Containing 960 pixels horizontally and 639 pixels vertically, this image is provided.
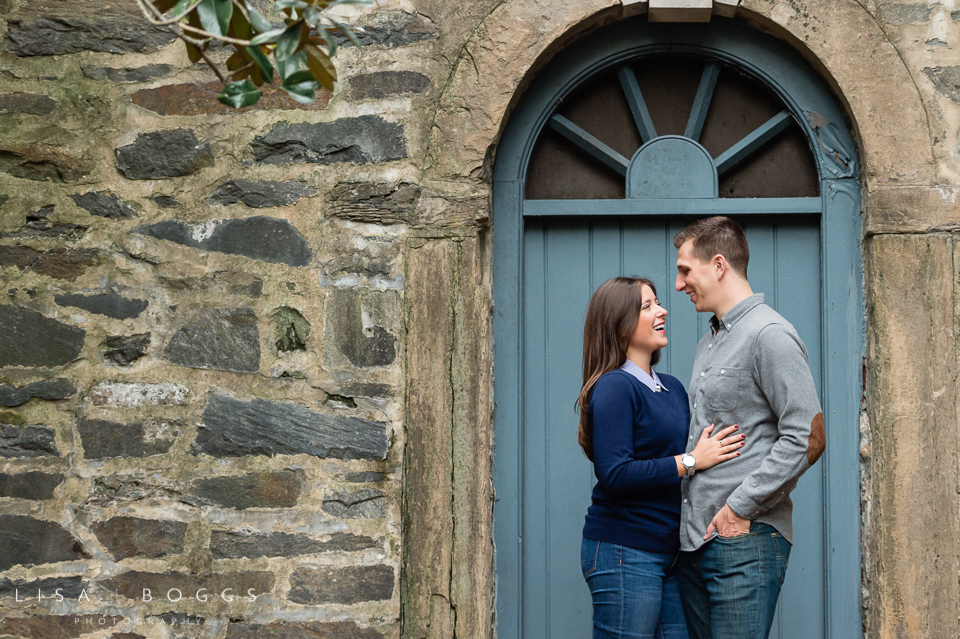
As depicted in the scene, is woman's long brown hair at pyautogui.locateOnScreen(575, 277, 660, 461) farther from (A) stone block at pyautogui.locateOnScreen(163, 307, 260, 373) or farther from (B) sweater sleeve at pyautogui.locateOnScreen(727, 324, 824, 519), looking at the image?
(A) stone block at pyautogui.locateOnScreen(163, 307, 260, 373)

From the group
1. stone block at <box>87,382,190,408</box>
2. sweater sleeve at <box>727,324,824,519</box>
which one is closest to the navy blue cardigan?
sweater sleeve at <box>727,324,824,519</box>

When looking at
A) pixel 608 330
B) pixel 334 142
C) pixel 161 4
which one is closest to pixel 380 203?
pixel 334 142

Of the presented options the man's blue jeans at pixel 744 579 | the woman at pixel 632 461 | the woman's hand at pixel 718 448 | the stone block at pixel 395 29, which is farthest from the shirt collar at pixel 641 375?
the stone block at pixel 395 29

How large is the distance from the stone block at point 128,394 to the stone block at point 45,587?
2.01 feet

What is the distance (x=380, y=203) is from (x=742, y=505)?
1547mm

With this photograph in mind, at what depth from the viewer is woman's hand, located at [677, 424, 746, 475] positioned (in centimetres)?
218

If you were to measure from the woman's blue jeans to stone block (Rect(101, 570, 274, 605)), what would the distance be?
1.15m

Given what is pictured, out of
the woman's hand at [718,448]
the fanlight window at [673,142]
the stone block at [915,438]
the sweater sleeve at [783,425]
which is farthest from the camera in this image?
the fanlight window at [673,142]

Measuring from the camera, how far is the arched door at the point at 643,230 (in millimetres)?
2891

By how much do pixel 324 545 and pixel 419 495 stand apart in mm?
365

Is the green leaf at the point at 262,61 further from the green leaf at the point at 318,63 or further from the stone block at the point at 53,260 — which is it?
the stone block at the point at 53,260

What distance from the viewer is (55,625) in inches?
108

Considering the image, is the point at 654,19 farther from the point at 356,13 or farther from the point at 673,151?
the point at 356,13

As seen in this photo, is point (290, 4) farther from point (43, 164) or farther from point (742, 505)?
point (43, 164)
